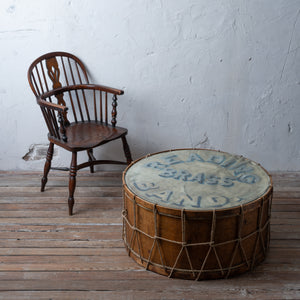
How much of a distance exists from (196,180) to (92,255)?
2.53 ft

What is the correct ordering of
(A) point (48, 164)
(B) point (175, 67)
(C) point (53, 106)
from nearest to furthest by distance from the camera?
1. (C) point (53, 106)
2. (A) point (48, 164)
3. (B) point (175, 67)

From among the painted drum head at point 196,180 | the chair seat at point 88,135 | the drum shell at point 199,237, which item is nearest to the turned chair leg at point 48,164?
the chair seat at point 88,135

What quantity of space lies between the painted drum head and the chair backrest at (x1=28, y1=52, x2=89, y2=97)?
3.54ft

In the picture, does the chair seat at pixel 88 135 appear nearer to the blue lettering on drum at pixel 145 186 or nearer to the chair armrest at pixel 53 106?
the chair armrest at pixel 53 106

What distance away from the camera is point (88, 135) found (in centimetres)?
299

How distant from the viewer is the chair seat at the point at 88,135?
2814 millimetres

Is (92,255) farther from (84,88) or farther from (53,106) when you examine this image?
(84,88)

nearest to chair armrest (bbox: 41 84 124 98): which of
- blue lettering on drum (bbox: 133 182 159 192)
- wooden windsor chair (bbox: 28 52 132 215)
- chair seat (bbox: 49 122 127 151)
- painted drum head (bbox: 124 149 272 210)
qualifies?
wooden windsor chair (bbox: 28 52 132 215)

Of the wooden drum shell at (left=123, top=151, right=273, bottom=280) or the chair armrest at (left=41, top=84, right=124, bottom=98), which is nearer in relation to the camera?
the wooden drum shell at (left=123, top=151, right=273, bottom=280)

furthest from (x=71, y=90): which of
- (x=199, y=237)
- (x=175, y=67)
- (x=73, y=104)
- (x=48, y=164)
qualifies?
(x=199, y=237)

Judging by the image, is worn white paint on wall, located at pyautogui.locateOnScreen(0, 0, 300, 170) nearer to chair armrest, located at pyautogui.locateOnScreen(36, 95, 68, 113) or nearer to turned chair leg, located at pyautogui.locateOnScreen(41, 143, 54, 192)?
turned chair leg, located at pyautogui.locateOnScreen(41, 143, 54, 192)

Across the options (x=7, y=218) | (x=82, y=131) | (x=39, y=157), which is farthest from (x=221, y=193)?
(x=39, y=157)

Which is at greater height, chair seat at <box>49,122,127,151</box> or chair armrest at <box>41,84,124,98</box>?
chair armrest at <box>41,84,124,98</box>

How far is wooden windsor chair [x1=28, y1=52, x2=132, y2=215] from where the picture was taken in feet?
9.54
